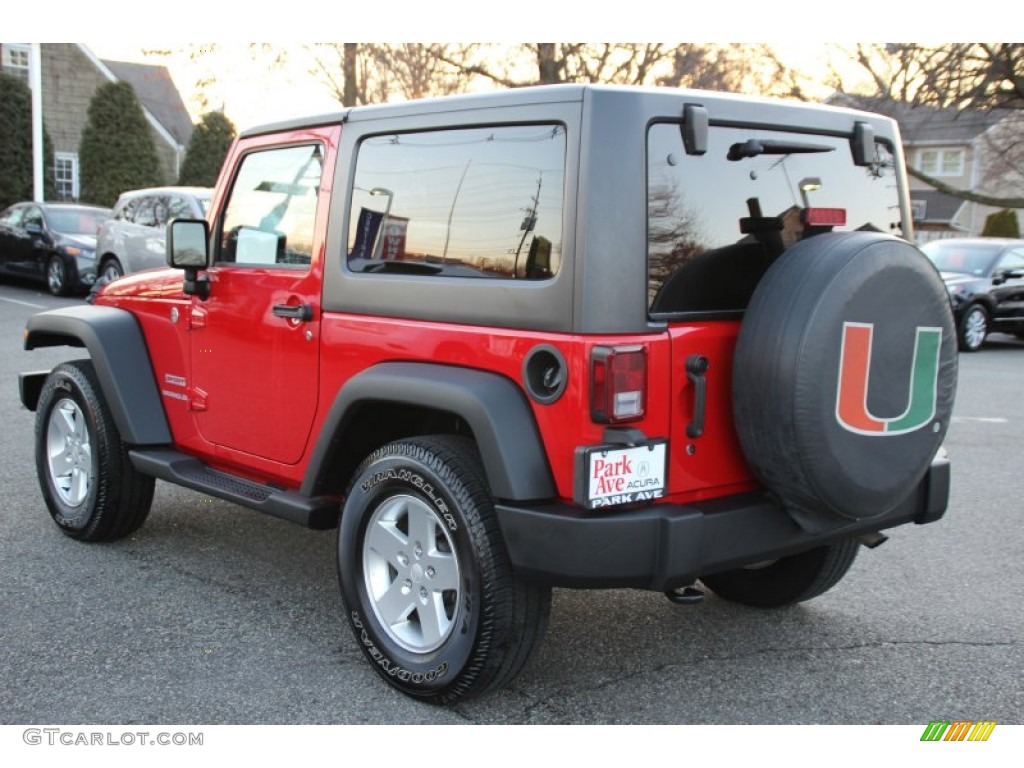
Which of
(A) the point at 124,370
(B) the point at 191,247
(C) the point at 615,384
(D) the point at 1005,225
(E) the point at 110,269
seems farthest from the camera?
(D) the point at 1005,225

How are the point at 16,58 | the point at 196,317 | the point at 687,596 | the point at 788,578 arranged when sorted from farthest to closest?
the point at 16,58
the point at 196,317
the point at 788,578
the point at 687,596

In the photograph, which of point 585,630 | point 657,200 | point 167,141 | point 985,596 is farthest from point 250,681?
point 167,141

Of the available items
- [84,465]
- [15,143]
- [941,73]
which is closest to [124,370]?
[84,465]

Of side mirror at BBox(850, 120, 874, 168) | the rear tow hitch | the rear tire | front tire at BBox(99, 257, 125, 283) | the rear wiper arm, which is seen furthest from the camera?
front tire at BBox(99, 257, 125, 283)

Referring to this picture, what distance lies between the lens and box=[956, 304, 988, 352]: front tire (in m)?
14.2

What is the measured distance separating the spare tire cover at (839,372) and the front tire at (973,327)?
39.2 feet

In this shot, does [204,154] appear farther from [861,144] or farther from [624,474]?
[624,474]

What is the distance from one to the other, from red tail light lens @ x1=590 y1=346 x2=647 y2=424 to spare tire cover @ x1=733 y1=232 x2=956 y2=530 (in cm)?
36

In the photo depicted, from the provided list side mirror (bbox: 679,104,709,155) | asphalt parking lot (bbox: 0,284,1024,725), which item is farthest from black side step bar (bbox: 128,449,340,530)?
side mirror (bbox: 679,104,709,155)

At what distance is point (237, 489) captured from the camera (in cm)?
421

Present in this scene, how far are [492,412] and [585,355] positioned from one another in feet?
1.08

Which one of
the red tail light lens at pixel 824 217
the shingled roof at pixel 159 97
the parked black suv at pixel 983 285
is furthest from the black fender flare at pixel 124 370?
the shingled roof at pixel 159 97

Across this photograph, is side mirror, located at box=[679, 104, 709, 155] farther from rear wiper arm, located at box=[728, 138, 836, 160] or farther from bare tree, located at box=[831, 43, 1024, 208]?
bare tree, located at box=[831, 43, 1024, 208]

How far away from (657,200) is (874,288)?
0.68 meters
